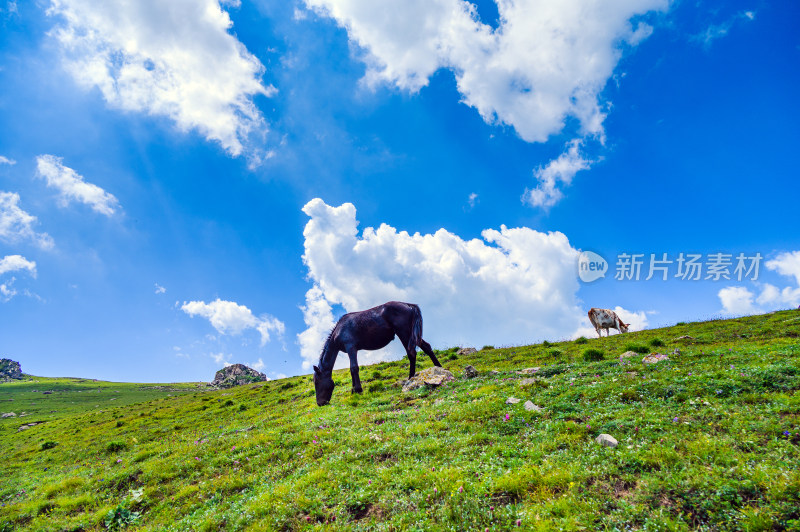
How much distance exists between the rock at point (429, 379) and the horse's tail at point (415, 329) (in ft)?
8.36

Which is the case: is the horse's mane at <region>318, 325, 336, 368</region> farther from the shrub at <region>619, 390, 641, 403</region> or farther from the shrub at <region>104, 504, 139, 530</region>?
the shrub at <region>619, 390, 641, 403</region>

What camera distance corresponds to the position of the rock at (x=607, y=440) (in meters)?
8.20

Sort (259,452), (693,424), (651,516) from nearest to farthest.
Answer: (651,516) → (693,424) → (259,452)

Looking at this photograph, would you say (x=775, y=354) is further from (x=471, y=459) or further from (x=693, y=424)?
(x=471, y=459)

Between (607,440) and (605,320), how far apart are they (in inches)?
1702

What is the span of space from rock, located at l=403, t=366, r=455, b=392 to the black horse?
2.47 m

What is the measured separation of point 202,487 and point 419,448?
23.9 feet

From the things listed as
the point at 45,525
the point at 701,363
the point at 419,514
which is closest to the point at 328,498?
the point at 419,514

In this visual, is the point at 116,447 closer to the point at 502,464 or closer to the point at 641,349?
the point at 502,464

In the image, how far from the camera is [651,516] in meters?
5.73

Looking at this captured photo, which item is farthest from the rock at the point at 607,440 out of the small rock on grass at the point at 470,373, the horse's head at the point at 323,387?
the horse's head at the point at 323,387

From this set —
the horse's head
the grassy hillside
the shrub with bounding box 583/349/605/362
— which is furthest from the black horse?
the shrub with bounding box 583/349/605/362

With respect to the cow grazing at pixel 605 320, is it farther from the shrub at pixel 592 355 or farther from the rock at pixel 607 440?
the rock at pixel 607 440

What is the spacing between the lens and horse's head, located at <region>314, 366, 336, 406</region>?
67.8 ft
